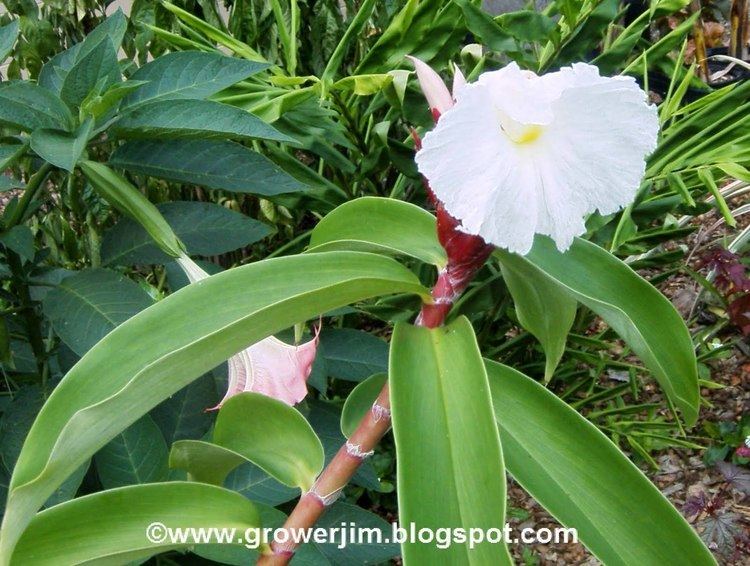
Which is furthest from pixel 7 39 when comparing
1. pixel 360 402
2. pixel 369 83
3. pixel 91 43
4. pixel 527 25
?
pixel 527 25

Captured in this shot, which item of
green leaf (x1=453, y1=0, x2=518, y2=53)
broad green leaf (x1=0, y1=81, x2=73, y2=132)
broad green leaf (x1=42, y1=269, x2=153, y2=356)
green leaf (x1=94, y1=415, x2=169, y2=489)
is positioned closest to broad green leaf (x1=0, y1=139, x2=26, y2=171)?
broad green leaf (x1=0, y1=81, x2=73, y2=132)

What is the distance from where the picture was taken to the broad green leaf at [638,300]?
0.55 metres

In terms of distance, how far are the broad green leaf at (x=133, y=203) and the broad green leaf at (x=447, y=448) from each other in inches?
10.8

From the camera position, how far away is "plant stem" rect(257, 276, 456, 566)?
1.75 feet

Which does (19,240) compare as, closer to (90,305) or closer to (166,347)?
(90,305)

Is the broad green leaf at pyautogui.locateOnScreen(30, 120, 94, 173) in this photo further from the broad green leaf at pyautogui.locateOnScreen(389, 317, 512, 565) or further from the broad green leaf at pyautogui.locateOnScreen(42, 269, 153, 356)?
the broad green leaf at pyautogui.locateOnScreen(389, 317, 512, 565)

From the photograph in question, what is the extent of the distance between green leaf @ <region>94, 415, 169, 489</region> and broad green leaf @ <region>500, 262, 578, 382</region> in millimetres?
372

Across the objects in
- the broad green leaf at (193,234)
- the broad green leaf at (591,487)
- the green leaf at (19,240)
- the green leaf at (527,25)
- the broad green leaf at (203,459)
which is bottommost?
the broad green leaf at (203,459)

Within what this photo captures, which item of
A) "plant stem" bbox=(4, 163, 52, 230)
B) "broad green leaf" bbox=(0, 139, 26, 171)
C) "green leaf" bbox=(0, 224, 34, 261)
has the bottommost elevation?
"green leaf" bbox=(0, 224, 34, 261)

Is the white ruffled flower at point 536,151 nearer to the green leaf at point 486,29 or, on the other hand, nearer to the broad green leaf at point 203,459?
the broad green leaf at point 203,459

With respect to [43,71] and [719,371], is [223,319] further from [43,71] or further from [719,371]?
[719,371]

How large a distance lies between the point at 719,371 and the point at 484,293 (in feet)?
2.55

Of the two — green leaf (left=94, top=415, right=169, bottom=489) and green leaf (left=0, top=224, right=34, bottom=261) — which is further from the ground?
green leaf (left=0, top=224, right=34, bottom=261)

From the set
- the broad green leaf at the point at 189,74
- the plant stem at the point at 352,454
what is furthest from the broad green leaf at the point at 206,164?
the plant stem at the point at 352,454
